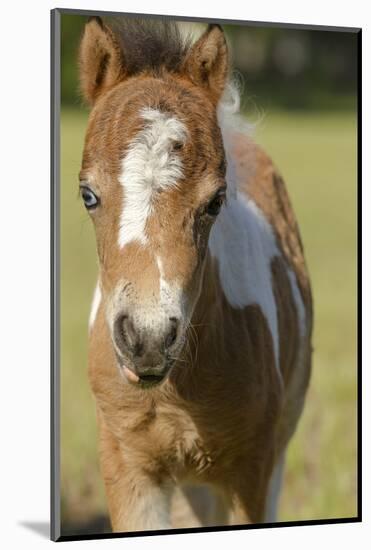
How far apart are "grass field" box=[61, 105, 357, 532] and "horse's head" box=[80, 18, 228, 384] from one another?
1.05ft

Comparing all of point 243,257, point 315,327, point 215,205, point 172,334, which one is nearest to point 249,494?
point 243,257

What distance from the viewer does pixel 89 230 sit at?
626 cm

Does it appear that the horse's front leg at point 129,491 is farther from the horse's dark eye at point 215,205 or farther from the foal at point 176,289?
the horse's dark eye at point 215,205

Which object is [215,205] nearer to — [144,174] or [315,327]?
[144,174]

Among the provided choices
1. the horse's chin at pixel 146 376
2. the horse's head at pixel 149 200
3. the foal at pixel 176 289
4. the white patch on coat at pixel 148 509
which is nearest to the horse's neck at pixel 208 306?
the foal at pixel 176 289

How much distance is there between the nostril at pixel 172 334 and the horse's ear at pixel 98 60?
0.66 metres

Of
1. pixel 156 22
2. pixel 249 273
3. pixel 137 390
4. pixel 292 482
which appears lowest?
pixel 292 482

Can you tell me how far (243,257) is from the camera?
3.14 meters

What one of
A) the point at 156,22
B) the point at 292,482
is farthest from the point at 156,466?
the point at 292,482

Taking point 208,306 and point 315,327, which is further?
point 315,327

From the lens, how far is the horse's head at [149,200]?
246 centimetres

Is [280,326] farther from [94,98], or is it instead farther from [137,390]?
[94,98]

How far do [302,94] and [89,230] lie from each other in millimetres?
1633

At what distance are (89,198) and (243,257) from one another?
0.67m
